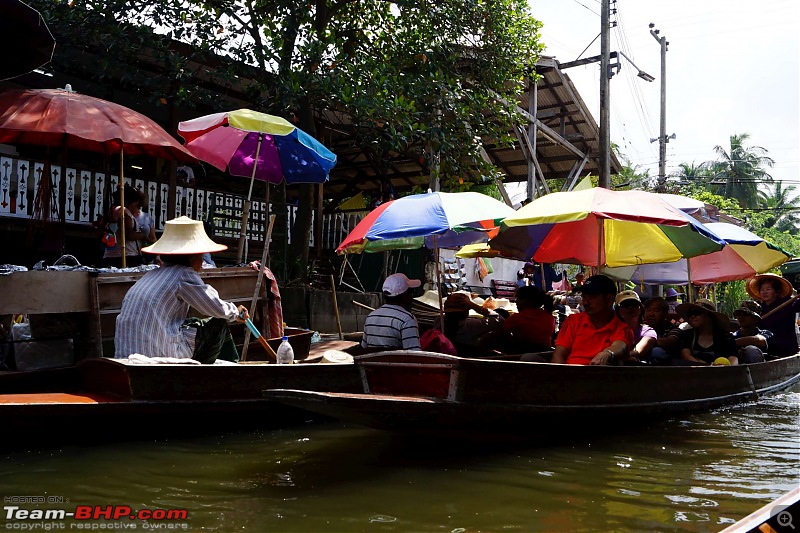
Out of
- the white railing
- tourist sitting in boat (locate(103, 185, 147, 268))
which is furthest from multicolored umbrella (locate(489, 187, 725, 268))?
tourist sitting in boat (locate(103, 185, 147, 268))

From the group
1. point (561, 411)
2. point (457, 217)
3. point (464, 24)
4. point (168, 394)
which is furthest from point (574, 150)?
point (168, 394)

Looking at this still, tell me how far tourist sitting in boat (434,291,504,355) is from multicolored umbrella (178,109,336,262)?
Result: 2.10 meters

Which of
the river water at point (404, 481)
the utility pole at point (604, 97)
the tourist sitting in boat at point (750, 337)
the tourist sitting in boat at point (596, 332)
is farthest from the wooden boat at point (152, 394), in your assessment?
the utility pole at point (604, 97)

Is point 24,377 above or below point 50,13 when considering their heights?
below

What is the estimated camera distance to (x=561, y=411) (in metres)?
5.08

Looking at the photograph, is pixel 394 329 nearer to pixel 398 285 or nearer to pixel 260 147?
pixel 398 285

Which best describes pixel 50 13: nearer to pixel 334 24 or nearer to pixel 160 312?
pixel 334 24

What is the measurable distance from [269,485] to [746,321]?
6.89 metres

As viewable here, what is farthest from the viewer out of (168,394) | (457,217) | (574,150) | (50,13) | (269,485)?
(574,150)

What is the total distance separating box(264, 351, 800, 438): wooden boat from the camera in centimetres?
418

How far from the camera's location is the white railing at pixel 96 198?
364 inches

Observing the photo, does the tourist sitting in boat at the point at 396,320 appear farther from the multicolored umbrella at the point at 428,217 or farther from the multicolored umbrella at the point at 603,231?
the multicolored umbrella at the point at 603,231

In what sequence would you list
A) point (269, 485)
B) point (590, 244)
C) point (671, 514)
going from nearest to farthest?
point (671, 514) < point (269, 485) < point (590, 244)

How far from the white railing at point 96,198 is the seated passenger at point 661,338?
484 centimetres
